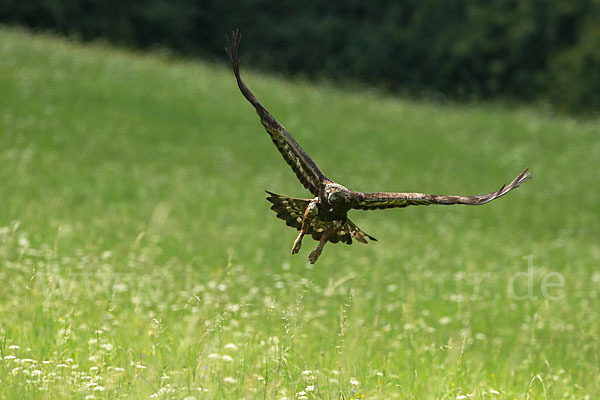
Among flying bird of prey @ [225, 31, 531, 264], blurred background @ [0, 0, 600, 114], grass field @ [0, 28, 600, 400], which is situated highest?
blurred background @ [0, 0, 600, 114]

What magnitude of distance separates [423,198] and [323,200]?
532mm

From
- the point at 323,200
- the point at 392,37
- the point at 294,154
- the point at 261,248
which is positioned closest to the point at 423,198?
the point at 323,200

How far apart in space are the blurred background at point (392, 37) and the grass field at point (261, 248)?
958 cm

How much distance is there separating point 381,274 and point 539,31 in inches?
1147

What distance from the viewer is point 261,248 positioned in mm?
9711

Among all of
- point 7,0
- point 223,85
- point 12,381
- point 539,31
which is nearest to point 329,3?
point 539,31

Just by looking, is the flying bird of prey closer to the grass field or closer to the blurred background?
the grass field

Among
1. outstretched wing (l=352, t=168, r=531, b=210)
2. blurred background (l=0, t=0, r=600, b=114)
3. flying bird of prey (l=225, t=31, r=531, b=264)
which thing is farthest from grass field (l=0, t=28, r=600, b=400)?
blurred background (l=0, t=0, r=600, b=114)

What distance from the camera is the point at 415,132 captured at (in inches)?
863

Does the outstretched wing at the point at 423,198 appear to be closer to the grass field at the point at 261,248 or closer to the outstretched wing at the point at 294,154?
the outstretched wing at the point at 294,154

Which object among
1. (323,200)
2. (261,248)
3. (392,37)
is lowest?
(261,248)

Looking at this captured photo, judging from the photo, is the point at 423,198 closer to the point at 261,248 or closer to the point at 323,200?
the point at 323,200

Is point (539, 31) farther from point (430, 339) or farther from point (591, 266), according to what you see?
point (430, 339)

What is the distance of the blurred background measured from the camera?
3444cm
